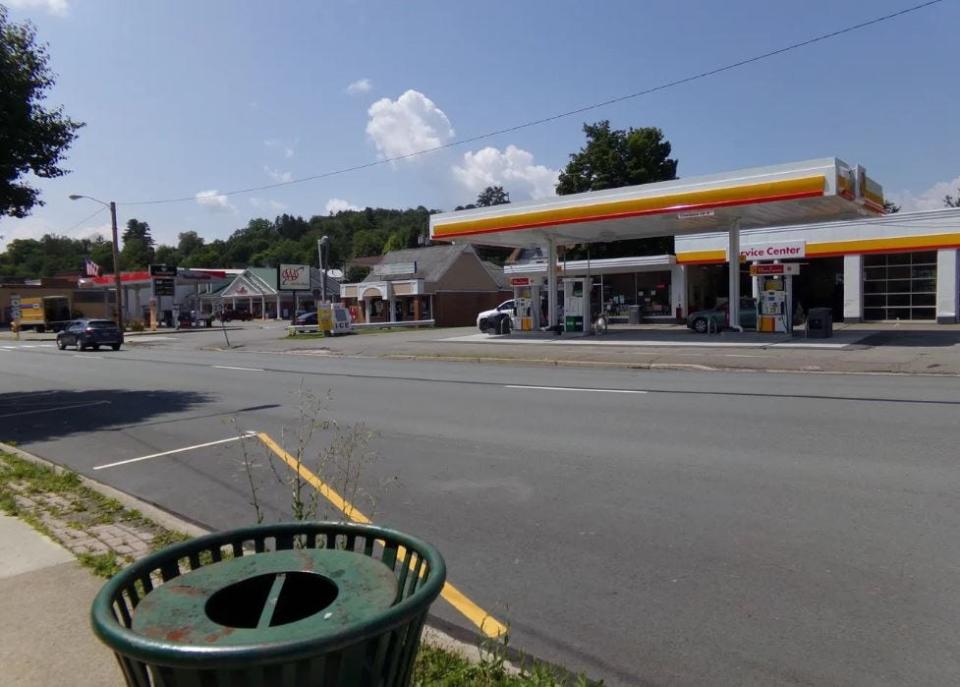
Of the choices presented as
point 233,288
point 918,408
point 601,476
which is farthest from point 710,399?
point 233,288

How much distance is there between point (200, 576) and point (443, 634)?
2194 mm

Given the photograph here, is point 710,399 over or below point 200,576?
below

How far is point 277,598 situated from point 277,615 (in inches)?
6.4

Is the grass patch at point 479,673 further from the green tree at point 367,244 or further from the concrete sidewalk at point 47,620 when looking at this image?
the green tree at point 367,244

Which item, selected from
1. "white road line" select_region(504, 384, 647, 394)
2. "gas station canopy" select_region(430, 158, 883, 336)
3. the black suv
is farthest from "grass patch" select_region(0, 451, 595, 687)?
the black suv

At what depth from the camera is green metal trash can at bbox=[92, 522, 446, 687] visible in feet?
5.99

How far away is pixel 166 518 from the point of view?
21.8 ft

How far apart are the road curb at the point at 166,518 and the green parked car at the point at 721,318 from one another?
82.0ft

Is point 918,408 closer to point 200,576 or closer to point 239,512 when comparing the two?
point 239,512

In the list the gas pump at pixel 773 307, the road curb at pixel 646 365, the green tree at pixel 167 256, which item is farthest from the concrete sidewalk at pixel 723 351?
the green tree at pixel 167 256

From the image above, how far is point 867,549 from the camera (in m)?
5.31

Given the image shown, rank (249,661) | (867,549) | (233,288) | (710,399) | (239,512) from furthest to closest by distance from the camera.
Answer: (233,288), (710,399), (239,512), (867,549), (249,661)

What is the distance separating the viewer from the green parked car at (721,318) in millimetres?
30062

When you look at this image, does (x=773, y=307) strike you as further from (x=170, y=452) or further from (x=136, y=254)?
(x=136, y=254)
